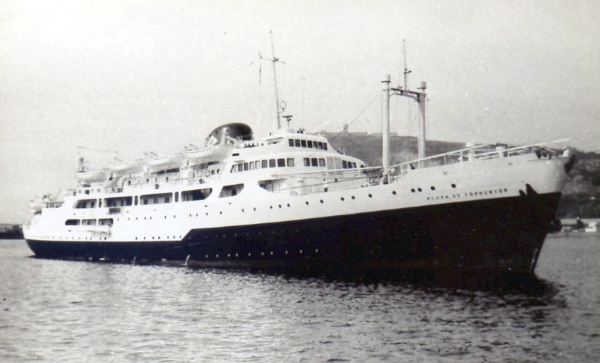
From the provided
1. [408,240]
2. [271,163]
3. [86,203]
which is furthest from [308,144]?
[86,203]

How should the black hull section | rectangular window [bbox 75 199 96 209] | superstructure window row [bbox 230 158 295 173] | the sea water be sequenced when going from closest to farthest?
the sea water, the black hull section, superstructure window row [bbox 230 158 295 173], rectangular window [bbox 75 199 96 209]

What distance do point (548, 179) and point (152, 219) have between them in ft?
57.8

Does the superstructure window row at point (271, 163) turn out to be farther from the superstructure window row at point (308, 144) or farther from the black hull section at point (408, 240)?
the black hull section at point (408, 240)

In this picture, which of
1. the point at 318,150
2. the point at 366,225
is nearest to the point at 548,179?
the point at 366,225

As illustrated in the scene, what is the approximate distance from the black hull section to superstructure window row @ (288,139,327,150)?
446 centimetres

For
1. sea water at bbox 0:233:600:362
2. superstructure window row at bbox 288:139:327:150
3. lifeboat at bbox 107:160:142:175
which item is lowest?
sea water at bbox 0:233:600:362

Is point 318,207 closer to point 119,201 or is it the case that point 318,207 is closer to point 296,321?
point 296,321

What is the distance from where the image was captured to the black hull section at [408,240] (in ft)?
56.0

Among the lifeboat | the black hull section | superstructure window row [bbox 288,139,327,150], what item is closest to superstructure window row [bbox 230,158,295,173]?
superstructure window row [bbox 288,139,327,150]

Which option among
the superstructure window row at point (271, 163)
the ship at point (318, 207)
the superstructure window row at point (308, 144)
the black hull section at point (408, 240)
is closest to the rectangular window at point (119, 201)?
the ship at point (318, 207)

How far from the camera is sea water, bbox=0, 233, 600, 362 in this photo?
33.2 feet

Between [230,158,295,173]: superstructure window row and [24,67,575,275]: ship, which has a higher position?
[230,158,295,173]: superstructure window row

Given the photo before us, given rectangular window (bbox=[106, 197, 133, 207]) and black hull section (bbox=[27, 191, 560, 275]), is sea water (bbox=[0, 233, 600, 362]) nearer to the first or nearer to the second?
black hull section (bbox=[27, 191, 560, 275])

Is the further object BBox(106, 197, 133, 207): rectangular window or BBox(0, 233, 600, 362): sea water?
BBox(106, 197, 133, 207): rectangular window
